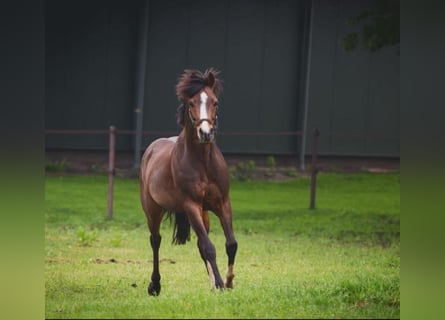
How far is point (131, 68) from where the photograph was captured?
438cm

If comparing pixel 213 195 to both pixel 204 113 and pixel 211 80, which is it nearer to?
pixel 204 113

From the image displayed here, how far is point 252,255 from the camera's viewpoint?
446 cm

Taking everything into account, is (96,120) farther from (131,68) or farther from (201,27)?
(201,27)

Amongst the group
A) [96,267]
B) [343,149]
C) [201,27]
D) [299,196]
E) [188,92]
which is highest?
[201,27]

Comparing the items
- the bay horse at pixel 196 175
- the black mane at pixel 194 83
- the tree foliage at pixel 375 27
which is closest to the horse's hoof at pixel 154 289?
the bay horse at pixel 196 175

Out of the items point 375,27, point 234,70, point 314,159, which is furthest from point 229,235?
point 375,27

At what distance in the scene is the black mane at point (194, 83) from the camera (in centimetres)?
387

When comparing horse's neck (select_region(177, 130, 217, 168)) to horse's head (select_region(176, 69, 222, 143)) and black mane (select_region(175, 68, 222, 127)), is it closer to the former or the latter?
horse's head (select_region(176, 69, 222, 143))

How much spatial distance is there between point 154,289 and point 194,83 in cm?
99

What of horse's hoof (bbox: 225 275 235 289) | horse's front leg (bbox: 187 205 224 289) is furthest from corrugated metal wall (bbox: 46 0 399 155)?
horse's hoof (bbox: 225 275 235 289)

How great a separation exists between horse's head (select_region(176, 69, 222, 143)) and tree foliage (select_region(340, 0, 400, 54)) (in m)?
0.83

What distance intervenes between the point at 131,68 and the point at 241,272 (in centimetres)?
121

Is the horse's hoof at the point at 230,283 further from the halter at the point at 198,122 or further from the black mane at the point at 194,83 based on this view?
the black mane at the point at 194,83

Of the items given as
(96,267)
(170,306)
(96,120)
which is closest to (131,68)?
(96,120)
